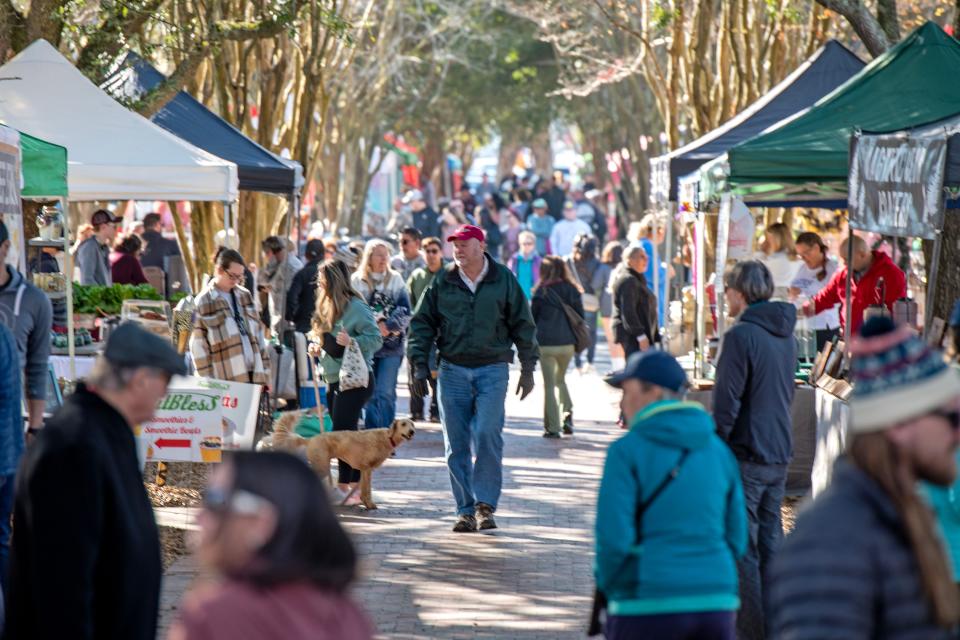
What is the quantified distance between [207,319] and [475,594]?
14.1ft

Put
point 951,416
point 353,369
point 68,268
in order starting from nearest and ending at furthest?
point 951,416
point 68,268
point 353,369

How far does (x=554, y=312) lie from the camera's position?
47.8ft

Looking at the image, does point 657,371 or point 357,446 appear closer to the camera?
point 657,371

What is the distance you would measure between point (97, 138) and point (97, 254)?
4784mm

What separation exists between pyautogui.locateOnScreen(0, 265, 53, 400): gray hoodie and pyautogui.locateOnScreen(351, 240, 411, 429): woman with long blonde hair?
5148 millimetres

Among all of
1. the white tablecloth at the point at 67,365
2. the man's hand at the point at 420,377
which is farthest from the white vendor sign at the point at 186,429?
the man's hand at the point at 420,377

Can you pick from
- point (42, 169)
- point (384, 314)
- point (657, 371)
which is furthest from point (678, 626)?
point (384, 314)

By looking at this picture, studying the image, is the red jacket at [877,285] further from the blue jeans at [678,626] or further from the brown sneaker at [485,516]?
the blue jeans at [678,626]

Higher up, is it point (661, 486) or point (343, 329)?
point (343, 329)

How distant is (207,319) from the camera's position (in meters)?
11.8

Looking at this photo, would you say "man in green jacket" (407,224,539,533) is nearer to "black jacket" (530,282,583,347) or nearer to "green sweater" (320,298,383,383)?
"green sweater" (320,298,383,383)

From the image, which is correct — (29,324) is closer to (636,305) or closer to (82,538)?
(82,538)

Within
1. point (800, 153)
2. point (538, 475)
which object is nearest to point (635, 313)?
point (538, 475)

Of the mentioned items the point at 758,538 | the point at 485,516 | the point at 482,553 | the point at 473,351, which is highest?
the point at 473,351
